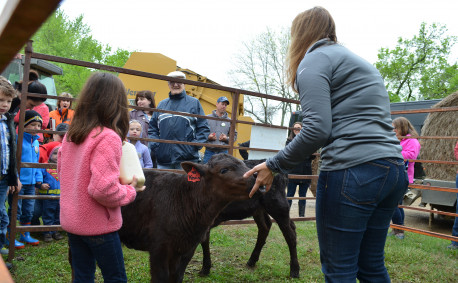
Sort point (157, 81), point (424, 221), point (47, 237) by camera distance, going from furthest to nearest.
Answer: point (157, 81) < point (424, 221) < point (47, 237)

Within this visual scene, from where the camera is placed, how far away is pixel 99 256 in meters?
2.38

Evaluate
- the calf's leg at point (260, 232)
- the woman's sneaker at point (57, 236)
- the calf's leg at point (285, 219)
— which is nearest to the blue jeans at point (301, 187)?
the calf's leg at point (260, 232)

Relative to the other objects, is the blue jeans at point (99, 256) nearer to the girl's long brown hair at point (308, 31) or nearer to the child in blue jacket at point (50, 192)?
the girl's long brown hair at point (308, 31)

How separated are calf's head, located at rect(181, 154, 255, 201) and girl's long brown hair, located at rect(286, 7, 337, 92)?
115 cm

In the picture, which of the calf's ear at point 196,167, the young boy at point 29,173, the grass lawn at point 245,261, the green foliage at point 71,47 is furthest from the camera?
the green foliage at point 71,47

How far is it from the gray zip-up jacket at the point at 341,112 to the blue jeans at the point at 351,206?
2.6 inches

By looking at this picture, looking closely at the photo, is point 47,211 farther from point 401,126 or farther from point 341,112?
point 401,126

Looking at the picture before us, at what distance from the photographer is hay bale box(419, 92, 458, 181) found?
33.0ft

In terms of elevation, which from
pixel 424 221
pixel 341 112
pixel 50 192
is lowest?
pixel 424 221

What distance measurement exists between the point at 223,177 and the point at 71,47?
28.1 m

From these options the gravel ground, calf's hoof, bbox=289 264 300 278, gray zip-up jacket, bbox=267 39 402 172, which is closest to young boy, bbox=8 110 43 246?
calf's hoof, bbox=289 264 300 278

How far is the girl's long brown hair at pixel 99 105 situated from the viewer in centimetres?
244

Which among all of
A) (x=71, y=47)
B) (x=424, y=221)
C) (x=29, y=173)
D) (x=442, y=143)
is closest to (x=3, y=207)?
(x=29, y=173)

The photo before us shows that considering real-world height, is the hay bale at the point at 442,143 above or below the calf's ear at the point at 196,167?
above
